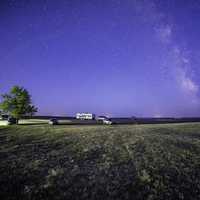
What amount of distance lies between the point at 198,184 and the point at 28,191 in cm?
1387

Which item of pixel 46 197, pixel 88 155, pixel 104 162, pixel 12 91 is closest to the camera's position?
pixel 46 197

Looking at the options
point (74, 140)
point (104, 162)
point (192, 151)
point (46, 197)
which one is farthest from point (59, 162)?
point (192, 151)

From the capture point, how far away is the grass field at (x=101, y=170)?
14.6 meters

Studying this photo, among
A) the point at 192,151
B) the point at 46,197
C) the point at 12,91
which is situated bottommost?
the point at 46,197

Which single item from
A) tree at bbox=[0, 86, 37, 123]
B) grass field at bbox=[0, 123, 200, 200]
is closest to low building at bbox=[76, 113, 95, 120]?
tree at bbox=[0, 86, 37, 123]

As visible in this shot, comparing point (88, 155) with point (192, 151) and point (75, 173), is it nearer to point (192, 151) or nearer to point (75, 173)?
point (75, 173)

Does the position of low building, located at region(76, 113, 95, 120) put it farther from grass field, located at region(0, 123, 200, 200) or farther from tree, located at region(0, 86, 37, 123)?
grass field, located at region(0, 123, 200, 200)

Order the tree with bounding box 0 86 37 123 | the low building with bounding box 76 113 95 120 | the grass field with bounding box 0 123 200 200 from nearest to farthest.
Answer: the grass field with bounding box 0 123 200 200 → the tree with bounding box 0 86 37 123 → the low building with bounding box 76 113 95 120

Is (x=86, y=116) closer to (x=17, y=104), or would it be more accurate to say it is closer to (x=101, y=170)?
(x=17, y=104)

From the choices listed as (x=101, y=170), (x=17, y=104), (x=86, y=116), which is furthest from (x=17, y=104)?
(x=101, y=170)

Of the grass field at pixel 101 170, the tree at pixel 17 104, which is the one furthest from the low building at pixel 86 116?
the grass field at pixel 101 170

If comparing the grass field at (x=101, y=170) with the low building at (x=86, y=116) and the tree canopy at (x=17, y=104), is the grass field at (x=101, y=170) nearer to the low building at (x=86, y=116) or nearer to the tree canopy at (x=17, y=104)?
the tree canopy at (x=17, y=104)

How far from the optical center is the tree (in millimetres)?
64938

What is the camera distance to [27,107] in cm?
6725
